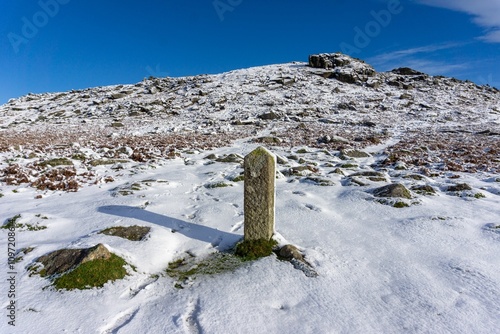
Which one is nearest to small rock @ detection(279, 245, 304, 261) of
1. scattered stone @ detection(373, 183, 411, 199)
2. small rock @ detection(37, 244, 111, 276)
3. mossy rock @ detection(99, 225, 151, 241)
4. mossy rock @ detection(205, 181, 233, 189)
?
mossy rock @ detection(99, 225, 151, 241)

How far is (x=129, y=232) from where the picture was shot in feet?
20.2

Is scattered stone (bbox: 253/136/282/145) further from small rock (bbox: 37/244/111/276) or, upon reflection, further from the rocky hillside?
small rock (bbox: 37/244/111/276)

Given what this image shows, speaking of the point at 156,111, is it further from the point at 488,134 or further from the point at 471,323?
the point at 471,323

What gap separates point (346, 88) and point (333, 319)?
54079 mm

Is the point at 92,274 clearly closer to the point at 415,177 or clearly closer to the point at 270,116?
the point at 415,177

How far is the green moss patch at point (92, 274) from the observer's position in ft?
14.4

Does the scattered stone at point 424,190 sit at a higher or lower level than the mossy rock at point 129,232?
lower

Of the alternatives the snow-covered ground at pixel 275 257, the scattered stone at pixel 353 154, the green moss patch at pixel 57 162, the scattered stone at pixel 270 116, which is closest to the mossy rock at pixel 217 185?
the snow-covered ground at pixel 275 257

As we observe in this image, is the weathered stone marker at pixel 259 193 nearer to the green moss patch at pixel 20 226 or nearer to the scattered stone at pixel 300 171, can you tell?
the green moss patch at pixel 20 226

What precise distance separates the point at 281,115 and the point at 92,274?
34339 millimetres

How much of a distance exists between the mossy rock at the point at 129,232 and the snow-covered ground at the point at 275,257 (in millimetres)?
189

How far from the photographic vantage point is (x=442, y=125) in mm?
33125

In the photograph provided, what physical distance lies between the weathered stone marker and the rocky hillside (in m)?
10.3

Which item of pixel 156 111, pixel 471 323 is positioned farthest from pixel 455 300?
pixel 156 111
